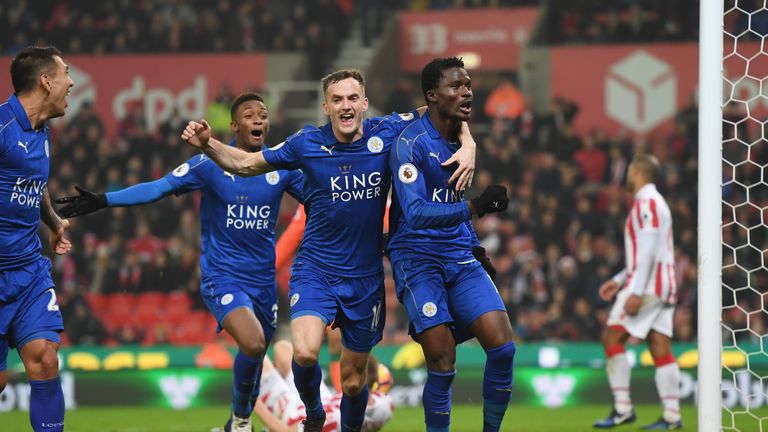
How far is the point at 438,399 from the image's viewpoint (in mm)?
6949

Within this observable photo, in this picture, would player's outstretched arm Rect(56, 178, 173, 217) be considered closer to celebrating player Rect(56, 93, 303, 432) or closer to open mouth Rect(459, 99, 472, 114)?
celebrating player Rect(56, 93, 303, 432)

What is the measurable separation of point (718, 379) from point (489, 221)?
34.0 feet

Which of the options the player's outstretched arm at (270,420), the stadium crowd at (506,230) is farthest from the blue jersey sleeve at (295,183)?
the stadium crowd at (506,230)

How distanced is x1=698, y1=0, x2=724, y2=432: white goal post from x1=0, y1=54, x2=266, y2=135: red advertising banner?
45.0 ft

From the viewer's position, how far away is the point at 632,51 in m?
20.2

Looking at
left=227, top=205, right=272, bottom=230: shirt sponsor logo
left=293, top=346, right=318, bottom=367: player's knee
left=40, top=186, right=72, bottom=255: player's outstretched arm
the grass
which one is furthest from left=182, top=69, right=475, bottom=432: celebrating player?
the grass

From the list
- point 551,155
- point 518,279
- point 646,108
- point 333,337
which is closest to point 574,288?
point 518,279

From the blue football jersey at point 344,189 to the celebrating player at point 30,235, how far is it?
1.38 m

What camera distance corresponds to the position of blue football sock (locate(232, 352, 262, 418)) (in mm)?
8109

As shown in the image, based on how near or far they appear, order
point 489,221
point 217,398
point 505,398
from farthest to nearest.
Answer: point 489,221 → point 217,398 → point 505,398

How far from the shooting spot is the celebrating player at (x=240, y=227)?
8.28 m

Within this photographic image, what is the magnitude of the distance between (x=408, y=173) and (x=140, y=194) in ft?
6.77

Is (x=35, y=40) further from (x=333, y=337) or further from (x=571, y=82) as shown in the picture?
(x=333, y=337)

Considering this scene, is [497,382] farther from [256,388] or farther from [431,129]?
[256,388]
